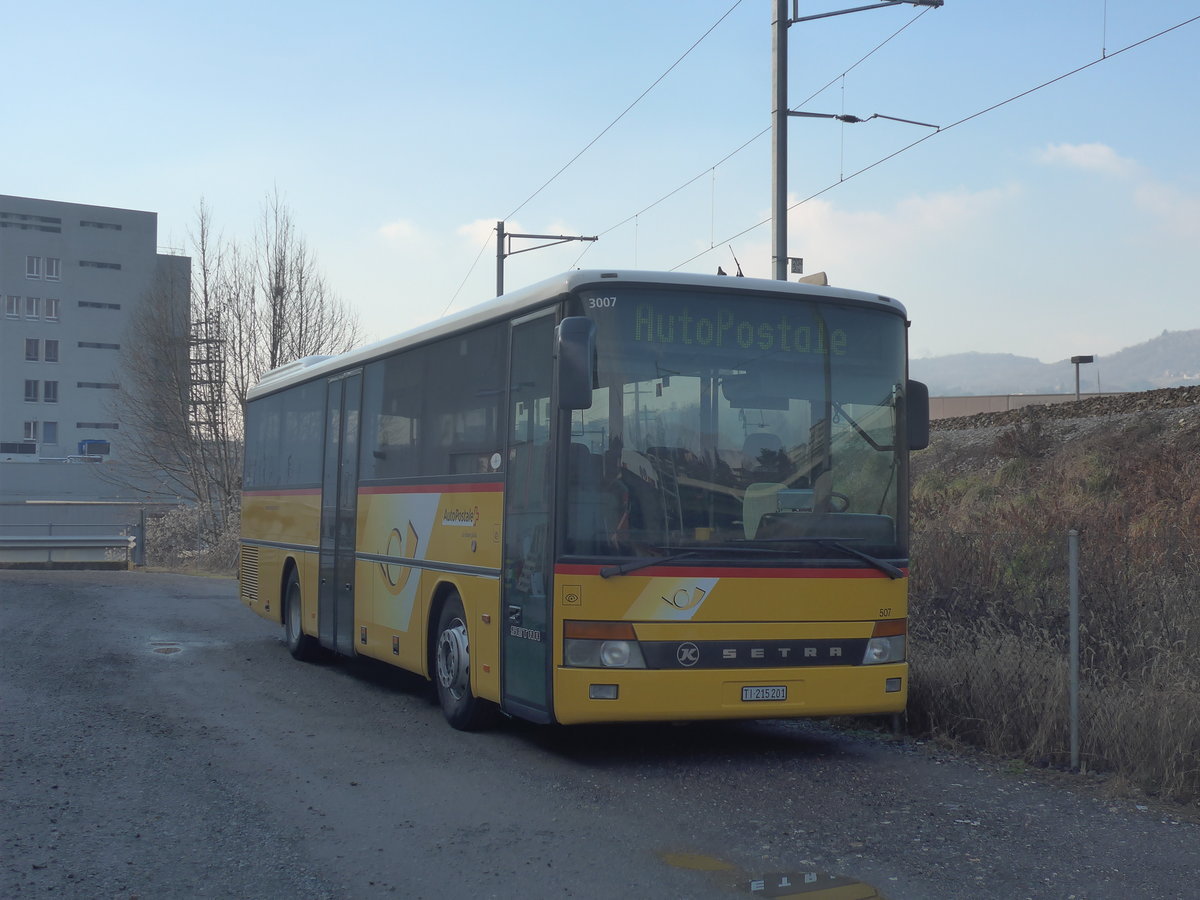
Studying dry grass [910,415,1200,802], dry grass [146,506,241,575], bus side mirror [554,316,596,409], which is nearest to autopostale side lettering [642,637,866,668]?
dry grass [910,415,1200,802]

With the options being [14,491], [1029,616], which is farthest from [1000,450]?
[14,491]

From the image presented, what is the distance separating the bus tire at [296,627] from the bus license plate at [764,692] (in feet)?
22.8

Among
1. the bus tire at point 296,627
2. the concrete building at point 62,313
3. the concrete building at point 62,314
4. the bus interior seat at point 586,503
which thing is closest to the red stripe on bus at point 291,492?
the bus tire at point 296,627

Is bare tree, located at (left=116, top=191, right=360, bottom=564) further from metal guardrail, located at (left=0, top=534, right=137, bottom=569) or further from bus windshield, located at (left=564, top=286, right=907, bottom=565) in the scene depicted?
bus windshield, located at (left=564, top=286, right=907, bottom=565)

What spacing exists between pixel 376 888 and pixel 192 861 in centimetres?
102

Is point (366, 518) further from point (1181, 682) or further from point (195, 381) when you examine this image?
point (195, 381)

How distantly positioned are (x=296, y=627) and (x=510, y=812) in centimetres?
805

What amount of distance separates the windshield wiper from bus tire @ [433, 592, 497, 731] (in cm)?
264

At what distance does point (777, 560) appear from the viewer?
8.37m

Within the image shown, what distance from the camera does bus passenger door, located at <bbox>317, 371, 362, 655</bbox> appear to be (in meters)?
12.6

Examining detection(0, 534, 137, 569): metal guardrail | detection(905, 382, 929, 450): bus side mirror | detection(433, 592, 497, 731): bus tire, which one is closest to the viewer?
detection(905, 382, 929, 450): bus side mirror

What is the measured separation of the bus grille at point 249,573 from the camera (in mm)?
16797

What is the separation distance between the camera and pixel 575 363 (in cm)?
789

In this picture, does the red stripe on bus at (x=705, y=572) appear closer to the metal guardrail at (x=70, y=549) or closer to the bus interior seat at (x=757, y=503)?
the bus interior seat at (x=757, y=503)
